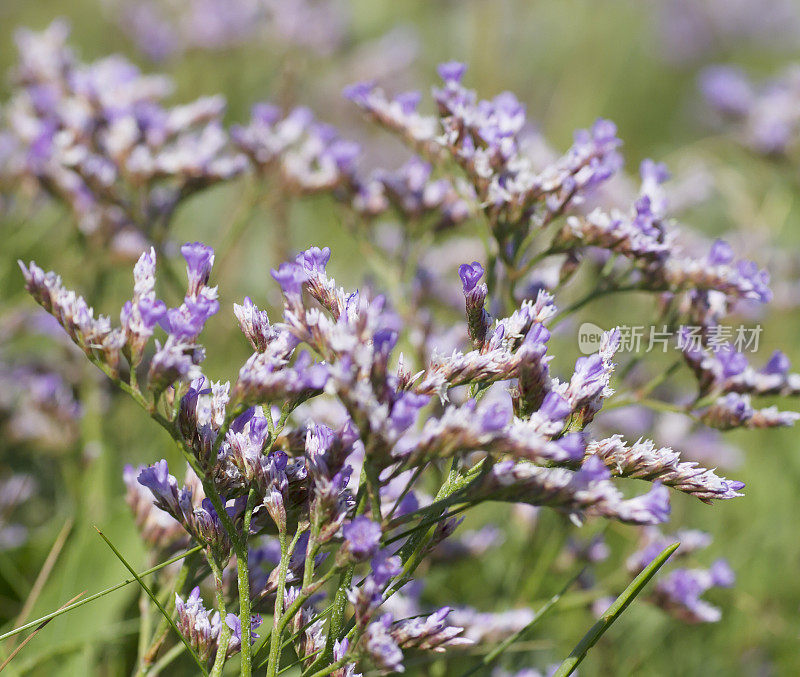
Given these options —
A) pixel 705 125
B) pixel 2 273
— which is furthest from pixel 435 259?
pixel 705 125

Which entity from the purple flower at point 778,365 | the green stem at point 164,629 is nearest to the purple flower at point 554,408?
the green stem at point 164,629

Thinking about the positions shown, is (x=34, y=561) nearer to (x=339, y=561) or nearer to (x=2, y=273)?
(x=2, y=273)

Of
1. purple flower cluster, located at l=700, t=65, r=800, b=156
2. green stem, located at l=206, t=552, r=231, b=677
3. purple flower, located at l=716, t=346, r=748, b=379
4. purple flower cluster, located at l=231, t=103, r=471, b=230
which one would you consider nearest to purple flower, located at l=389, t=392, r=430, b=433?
green stem, located at l=206, t=552, r=231, b=677

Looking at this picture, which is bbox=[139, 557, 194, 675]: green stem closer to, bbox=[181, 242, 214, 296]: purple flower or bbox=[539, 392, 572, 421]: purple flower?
bbox=[181, 242, 214, 296]: purple flower

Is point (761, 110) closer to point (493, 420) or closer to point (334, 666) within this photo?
point (493, 420)

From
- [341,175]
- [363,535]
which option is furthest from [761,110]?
[363,535]

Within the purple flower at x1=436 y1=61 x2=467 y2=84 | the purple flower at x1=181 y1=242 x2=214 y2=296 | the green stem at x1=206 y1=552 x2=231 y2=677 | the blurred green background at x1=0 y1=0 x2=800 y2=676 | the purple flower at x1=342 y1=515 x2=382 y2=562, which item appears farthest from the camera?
the blurred green background at x1=0 y1=0 x2=800 y2=676

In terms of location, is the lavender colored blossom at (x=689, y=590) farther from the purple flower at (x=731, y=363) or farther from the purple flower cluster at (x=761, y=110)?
the purple flower cluster at (x=761, y=110)

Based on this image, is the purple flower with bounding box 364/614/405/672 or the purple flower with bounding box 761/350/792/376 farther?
the purple flower with bounding box 761/350/792/376

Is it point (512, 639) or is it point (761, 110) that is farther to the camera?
point (761, 110)
